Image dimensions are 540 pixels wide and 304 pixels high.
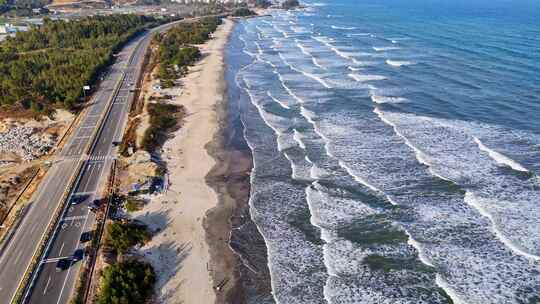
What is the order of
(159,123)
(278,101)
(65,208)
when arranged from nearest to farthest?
(65,208)
(159,123)
(278,101)

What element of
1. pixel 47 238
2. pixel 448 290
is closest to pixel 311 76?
pixel 448 290

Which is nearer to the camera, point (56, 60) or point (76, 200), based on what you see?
point (76, 200)

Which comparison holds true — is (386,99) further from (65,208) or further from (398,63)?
(65,208)

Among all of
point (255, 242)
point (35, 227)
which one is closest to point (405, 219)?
point (255, 242)

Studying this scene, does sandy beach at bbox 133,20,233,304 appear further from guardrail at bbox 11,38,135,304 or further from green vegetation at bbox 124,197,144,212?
guardrail at bbox 11,38,135,304

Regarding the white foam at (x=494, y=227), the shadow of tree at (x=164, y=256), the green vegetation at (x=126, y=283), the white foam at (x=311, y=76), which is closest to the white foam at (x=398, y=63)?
the white foam at (x=311, y=76)

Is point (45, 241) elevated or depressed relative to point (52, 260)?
elevated

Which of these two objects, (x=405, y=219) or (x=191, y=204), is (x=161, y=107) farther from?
(x=405, y=219)

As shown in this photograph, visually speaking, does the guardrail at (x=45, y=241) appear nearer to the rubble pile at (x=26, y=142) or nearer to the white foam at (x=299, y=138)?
the rubble pile at (x=26, y=142)
